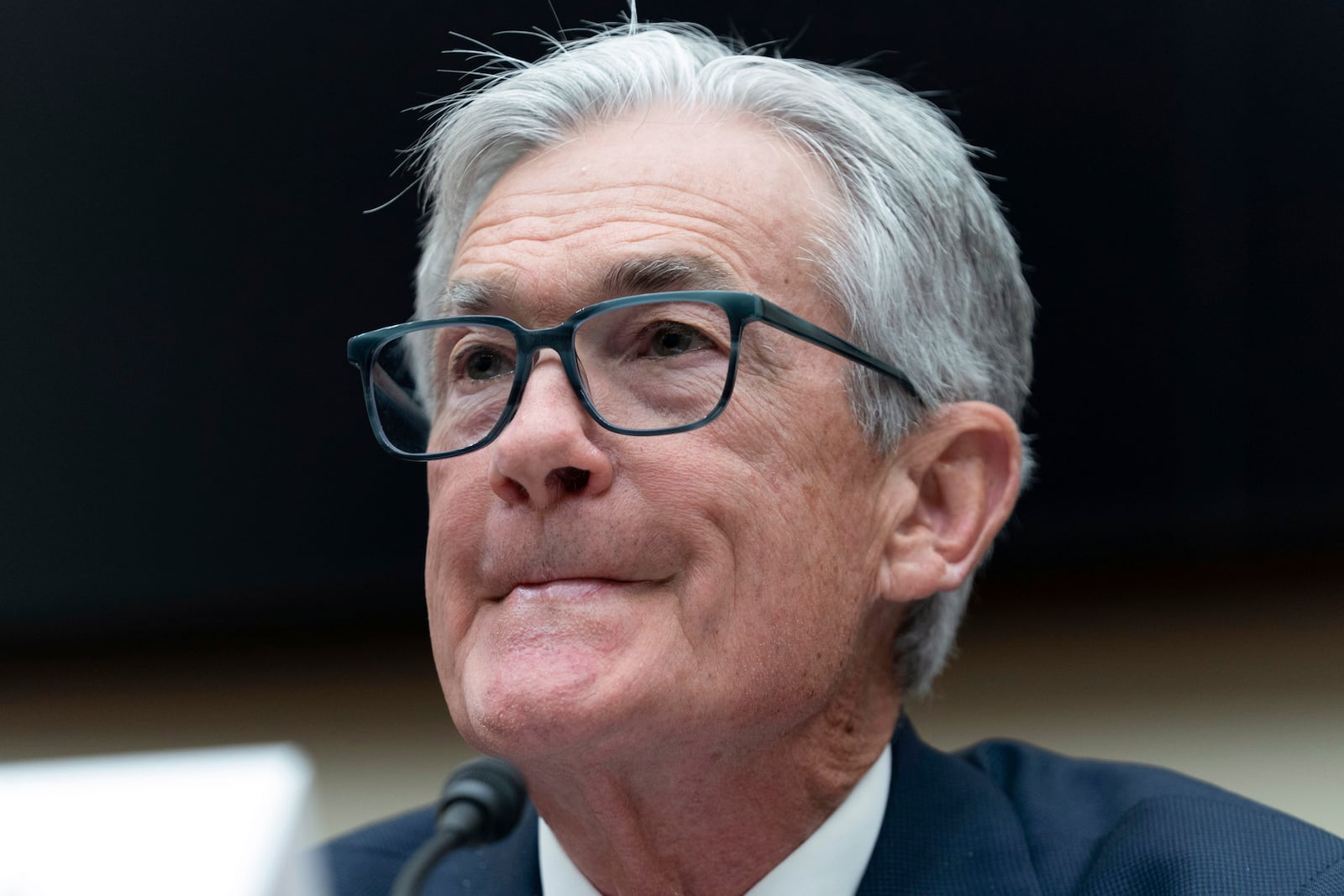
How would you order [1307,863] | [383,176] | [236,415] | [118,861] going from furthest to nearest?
[236,415] < [383,176] < [1307,863] < [118,861]

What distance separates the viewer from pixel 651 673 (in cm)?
137

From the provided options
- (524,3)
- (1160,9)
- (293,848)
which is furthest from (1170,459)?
(293,848)

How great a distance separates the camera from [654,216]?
59.9 inches

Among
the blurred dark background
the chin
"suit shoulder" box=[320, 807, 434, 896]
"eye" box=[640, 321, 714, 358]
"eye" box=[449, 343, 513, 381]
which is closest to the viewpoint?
the chin

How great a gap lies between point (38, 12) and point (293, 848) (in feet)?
7.05

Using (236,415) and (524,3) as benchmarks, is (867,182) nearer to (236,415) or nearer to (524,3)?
(524,3)

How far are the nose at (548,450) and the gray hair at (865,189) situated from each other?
0.36 meters

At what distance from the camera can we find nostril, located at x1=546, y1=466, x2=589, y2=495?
140 centimetres

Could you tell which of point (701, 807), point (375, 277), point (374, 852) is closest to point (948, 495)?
Result: point (701, 807)

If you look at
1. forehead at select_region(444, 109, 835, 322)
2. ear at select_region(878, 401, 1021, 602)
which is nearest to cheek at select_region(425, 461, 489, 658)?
forehead at select_region(444, 109, 835, 322)

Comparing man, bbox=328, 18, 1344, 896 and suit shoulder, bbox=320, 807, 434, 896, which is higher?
man, bbox=328, 18, 1344, 896

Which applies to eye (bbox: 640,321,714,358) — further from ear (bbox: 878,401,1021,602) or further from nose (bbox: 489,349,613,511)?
ear (bbox: 878,401,1021,602)

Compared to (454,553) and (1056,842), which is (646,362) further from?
(1056,842)

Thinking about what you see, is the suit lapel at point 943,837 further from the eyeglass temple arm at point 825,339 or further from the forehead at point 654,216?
the forehead at point 654,216
